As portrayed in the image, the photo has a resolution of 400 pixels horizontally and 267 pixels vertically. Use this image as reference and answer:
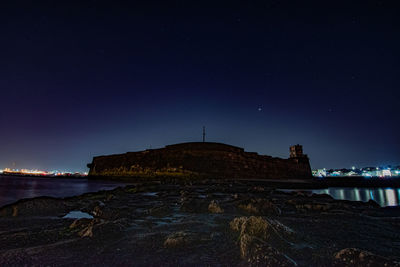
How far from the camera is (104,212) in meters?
5.08

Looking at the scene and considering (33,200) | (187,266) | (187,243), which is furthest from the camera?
(33,200)

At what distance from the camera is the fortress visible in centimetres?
4041

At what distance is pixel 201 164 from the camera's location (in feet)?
134

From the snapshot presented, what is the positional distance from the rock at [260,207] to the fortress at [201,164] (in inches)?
1281

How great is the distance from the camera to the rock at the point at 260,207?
5359 mm

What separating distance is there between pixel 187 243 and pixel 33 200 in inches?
214

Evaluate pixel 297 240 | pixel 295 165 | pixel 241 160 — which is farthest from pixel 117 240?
→ pixel 295 165

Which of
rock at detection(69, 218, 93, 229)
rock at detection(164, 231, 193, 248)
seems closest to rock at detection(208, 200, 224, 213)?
rock at detection(164, 231, 193, 248)

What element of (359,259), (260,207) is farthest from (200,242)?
(260,207)

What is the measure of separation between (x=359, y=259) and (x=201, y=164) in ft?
128

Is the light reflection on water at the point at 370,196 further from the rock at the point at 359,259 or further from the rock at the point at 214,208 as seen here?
the rock at the point at 359,259

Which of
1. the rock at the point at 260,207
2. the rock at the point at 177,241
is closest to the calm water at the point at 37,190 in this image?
the rock at the point at 177,241

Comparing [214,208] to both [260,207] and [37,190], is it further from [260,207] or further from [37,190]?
[37,190]

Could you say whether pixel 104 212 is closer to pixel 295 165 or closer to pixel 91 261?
pixel 91 261
